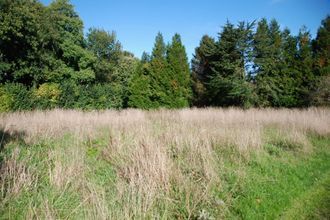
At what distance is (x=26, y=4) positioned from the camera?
20.1 m

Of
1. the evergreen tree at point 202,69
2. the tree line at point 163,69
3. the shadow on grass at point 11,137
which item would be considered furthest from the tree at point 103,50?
the shadow on grass at point 11,137

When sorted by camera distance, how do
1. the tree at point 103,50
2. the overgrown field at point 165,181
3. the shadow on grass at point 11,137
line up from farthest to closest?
the tree at point 103,50, the shadow on grass at point 11,137, the overgrown field at point 165,181

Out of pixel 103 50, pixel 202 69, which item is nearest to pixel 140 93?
pixel 202 69

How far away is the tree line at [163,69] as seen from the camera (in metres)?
19.8

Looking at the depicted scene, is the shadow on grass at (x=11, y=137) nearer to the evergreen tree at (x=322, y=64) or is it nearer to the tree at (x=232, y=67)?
the tree at (x=232, y=67)

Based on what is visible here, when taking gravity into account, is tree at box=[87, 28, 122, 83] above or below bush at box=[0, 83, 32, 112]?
above

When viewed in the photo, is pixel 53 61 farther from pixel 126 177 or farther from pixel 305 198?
pixel 305 198

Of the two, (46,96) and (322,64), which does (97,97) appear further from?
(322,64)

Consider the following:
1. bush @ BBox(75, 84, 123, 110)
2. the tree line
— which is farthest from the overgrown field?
bush @ BBox(75, 84, 123, 110)

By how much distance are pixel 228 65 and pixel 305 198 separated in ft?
57.5

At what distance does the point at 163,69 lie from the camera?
26.3 meters

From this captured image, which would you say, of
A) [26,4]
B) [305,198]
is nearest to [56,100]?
[26,4]

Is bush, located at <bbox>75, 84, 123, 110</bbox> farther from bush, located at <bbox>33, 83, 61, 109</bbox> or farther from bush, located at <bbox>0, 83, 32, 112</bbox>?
bush, located at <bbox>0, 83, 32, 112</bbox>

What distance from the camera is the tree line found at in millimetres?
19766
